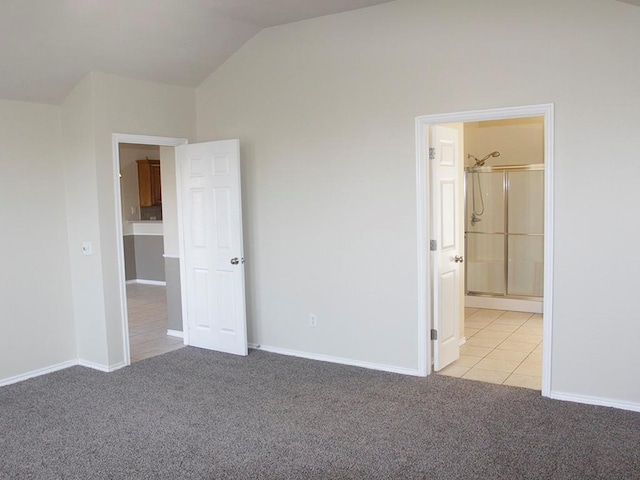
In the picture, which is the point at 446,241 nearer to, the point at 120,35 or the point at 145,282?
the point at 120,35

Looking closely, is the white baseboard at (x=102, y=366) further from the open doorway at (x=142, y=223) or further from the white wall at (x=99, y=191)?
the open doorway at (x=142, y=223)

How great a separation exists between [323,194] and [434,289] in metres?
1.25

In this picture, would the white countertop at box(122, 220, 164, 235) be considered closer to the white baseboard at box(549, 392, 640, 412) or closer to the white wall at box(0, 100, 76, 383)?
the white wall at box(0, 100, 76, 383)

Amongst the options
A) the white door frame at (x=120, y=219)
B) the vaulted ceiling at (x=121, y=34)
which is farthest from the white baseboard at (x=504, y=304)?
the white door frame at (x=120, y=219)

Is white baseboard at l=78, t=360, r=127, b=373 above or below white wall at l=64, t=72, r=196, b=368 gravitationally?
below


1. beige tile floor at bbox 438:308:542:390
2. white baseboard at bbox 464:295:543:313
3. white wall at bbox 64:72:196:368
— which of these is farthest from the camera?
white baseboard at bbox 464:295:543:313

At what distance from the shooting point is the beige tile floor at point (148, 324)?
214 inches

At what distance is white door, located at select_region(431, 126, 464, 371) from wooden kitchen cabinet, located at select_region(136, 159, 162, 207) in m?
6.33

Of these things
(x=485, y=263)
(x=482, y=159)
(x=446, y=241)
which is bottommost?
(x=485, y=263)

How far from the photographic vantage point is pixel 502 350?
511 centimetres

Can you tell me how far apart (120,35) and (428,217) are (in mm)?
2781

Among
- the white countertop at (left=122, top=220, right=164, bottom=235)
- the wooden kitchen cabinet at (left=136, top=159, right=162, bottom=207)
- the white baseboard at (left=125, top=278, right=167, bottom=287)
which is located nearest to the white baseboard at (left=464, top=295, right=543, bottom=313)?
the white baseboard at (left=125, top=278, right=167, bottom=287)

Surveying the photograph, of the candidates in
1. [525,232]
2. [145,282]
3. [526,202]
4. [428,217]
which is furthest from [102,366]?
[526,202]

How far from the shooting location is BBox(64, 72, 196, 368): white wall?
4.62 m
